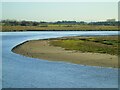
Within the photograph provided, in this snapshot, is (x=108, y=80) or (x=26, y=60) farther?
(x=26, y=60)

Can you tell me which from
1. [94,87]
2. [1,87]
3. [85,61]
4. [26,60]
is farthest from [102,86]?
[26,60]

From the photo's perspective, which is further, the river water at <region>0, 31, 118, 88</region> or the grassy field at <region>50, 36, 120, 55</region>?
the grassy field at <region>50, 36, 120, 55</region>

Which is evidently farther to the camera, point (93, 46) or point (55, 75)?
point (93, 46)

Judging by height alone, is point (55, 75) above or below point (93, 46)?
above

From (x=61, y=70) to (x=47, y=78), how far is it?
4.00 metres

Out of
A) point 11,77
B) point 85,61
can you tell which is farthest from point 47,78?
point 85,61

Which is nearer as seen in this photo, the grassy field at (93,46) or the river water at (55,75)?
the river water at (55,75)

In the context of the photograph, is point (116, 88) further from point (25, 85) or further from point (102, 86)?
point (25, 85)

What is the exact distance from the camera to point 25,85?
77.7ft

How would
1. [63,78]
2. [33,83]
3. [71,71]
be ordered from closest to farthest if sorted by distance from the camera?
[33,83], [63,78], [71,71]

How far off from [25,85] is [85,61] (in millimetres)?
12836

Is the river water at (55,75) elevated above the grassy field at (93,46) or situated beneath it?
elevated above

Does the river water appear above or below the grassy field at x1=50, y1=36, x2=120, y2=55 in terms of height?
above

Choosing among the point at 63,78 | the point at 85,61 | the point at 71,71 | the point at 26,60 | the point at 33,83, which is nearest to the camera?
the point at 33,83
